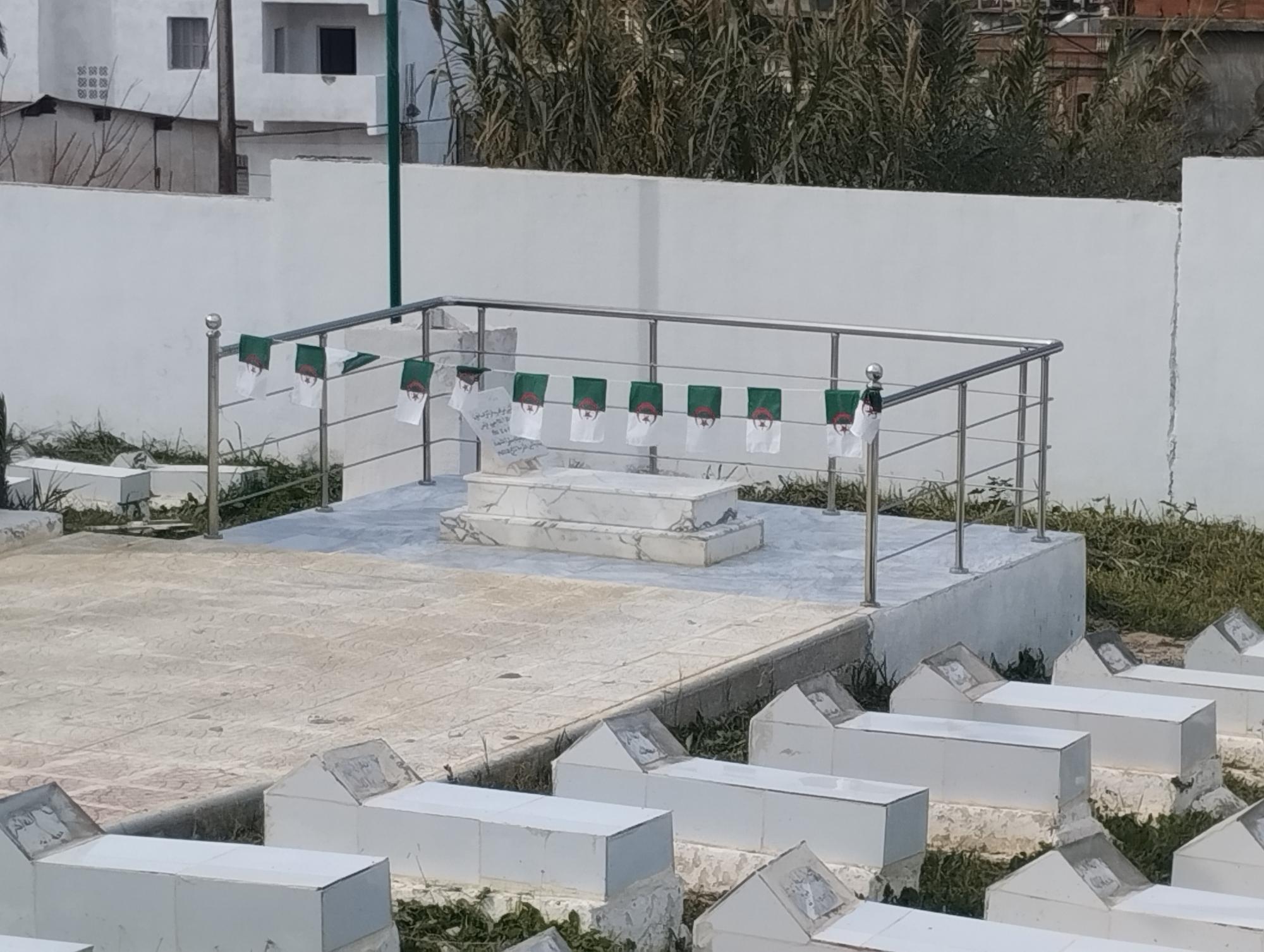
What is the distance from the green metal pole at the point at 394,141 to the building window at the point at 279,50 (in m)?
30.4

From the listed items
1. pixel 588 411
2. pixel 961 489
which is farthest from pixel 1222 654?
pixel 588 411

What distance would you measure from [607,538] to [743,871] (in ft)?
11.8

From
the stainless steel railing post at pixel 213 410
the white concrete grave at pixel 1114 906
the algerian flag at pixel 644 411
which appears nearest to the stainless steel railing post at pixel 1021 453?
the algerian flag at pixel 644 411

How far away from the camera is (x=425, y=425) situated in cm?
1065

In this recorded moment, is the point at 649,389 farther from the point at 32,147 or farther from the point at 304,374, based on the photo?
the point at 32,147

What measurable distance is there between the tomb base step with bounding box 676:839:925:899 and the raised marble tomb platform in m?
3.30

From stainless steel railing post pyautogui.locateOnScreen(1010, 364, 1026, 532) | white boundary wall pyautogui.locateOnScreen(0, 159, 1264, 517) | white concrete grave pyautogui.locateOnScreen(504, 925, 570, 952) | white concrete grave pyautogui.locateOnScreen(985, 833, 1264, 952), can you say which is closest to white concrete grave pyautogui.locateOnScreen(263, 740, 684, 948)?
white concrete grave pyautogui.locateOnScreen(504, 925, 570, 952)

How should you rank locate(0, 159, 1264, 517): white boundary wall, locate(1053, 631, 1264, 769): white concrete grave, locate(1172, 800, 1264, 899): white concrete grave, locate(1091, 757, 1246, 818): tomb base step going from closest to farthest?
locate(1172, 800, 1264, 899): white concrete grave → locate(1091, 757, 1246, 818): tomb base step → locate(1053, 631, 1264, 769): white concrete grave → locate(0, 159, 1264, 517): white boundary wall

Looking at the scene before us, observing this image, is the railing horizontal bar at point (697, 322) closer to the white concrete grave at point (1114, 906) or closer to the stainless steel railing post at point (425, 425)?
the stainless steel railing post at point (425, 425)

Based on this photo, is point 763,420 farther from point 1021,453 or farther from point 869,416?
point 1021,453

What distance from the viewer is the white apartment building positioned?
129 feet

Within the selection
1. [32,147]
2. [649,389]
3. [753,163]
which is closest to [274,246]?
[753,163]

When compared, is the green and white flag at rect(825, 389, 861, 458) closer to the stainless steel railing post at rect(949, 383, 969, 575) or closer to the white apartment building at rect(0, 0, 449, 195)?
the stainless steel railing post at rect(949, 383, 969, 575)

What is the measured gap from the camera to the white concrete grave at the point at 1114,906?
4.95 meters
